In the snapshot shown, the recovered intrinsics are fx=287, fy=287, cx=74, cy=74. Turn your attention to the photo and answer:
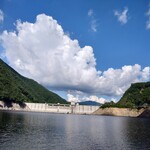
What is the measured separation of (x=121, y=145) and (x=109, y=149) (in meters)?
6.30

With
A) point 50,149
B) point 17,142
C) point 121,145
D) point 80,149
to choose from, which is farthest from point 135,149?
point 17,142

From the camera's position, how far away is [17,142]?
5225cm

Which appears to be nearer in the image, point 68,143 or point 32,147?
point 32,147

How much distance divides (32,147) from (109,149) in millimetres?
14133

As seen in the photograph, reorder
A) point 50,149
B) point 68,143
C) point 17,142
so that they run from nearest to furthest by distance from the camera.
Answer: point 50,149 < point 17,142 < point 68,143

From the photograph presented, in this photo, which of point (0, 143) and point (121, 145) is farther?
point (121, 145)

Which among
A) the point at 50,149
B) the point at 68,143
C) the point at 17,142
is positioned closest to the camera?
the point at 50,149

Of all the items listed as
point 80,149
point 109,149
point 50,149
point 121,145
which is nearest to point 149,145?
point 121,145

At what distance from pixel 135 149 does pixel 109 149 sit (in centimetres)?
511

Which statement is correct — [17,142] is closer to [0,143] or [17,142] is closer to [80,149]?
[0,143]

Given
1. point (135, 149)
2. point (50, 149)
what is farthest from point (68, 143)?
point (135, 149)

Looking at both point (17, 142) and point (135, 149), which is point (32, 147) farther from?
point (135, 149)

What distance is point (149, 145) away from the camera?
58.8 m

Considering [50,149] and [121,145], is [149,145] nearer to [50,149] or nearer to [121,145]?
[121,145]
